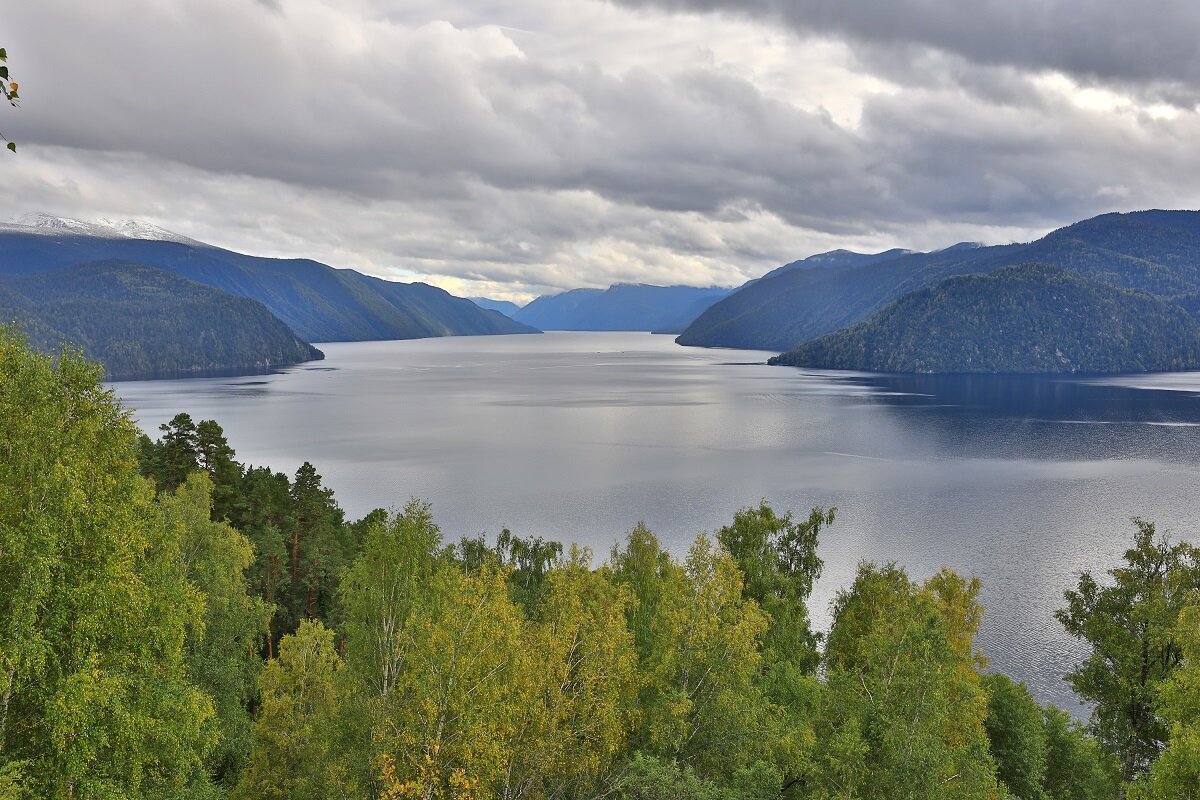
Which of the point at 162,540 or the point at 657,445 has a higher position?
the point at 162,540

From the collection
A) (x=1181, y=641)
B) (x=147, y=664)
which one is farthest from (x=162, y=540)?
(x=1181, y=641)

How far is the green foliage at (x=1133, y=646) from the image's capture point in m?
39.5

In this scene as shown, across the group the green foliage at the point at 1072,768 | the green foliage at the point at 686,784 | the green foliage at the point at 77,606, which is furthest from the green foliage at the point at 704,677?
the green foliage at the point at 1072,768

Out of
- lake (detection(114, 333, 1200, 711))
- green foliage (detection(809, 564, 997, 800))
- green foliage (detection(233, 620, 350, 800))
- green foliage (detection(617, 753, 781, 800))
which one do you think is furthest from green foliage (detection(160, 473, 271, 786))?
lake (detection(114, 333, 1200, 711))

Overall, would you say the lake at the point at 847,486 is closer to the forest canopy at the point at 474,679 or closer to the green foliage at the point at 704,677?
the forest canopy at the point at 474,679

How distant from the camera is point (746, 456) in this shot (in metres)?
159

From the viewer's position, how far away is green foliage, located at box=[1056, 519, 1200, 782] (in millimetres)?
39469

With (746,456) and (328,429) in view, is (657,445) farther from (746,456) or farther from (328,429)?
(328,429)

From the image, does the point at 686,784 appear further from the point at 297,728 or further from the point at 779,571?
the point at 779,571

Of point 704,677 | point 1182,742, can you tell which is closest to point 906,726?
point 704,677

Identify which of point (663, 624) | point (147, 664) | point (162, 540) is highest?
point (162, 540)

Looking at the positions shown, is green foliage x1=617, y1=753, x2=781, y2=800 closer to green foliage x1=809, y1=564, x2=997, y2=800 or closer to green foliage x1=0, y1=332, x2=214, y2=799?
green foliage x1=809, y1=564, x2=997, y2=800

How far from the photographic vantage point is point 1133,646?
40844 millimetres

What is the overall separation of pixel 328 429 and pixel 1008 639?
162 metres
